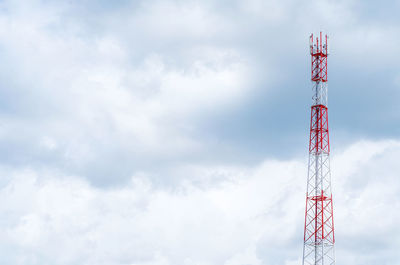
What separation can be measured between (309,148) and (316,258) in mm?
19024

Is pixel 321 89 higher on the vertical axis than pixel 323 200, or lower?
higher

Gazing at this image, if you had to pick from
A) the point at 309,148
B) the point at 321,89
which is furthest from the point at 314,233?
the point at 321,89

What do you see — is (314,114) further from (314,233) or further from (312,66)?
(314,233)

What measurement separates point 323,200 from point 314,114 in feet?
49.8

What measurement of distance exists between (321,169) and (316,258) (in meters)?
15.3

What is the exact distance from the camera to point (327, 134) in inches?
5591

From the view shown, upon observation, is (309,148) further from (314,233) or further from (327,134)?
(314,233)

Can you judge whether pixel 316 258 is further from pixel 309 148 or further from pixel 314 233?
pixel 309 148

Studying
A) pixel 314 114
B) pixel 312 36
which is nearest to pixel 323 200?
pixel 314 114

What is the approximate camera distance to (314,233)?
139375 millimetres

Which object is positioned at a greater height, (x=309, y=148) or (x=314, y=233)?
(x=309, y=148)

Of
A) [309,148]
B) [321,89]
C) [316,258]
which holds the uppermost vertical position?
[321,89]

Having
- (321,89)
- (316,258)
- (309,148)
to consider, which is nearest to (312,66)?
(321,89)

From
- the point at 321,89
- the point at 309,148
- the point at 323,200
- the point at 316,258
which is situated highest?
the point at 321,89
